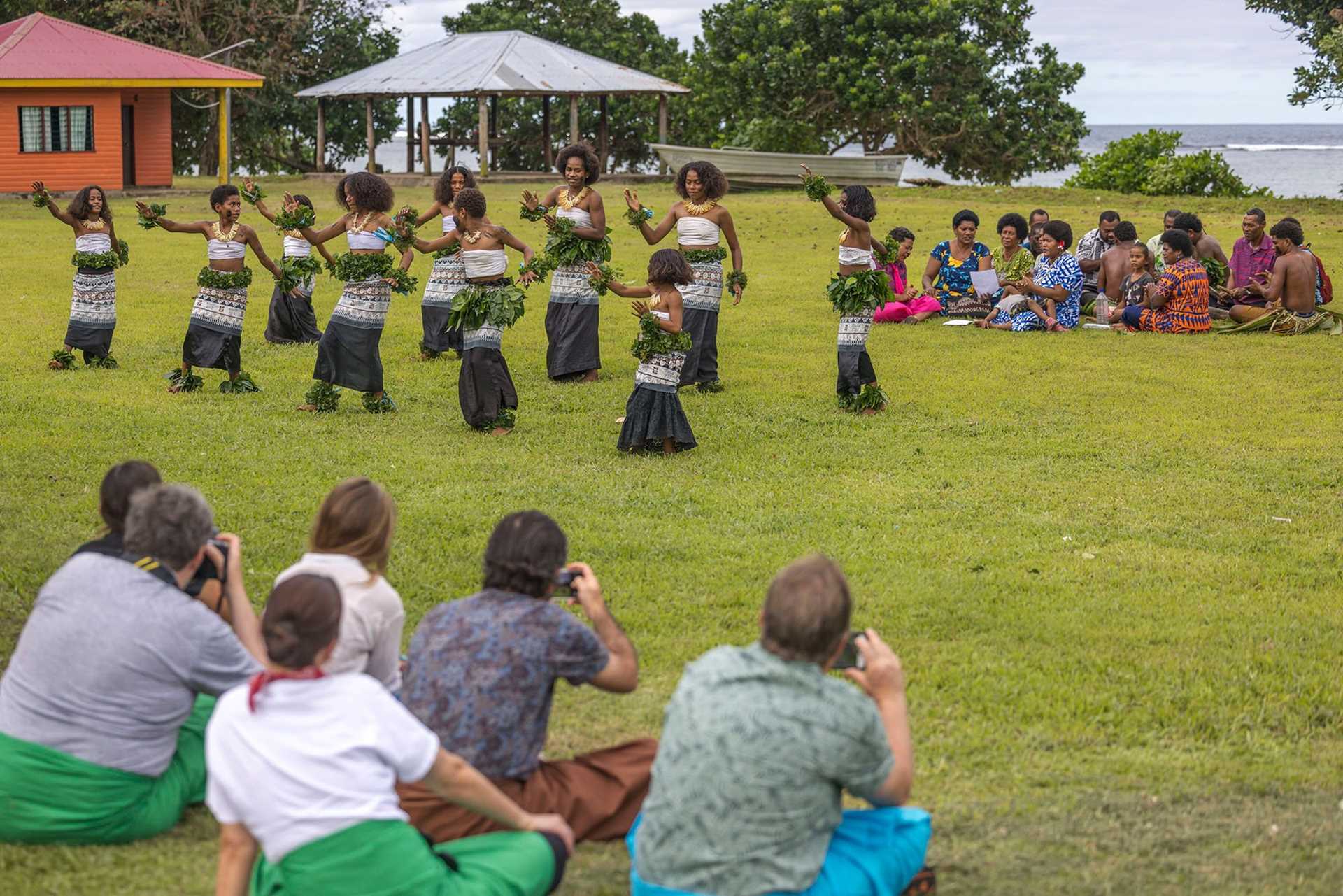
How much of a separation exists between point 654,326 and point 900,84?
27.9 meters

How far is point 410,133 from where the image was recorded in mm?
42156

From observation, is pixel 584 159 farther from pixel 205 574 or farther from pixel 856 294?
pixel 205 574

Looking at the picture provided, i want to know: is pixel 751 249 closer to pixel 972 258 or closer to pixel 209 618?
pixel 972 258

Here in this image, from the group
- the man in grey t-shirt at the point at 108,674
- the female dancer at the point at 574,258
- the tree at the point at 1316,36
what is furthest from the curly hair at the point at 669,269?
the tree at the point at 1316,36

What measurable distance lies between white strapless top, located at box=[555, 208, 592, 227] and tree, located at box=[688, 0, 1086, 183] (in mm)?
24277

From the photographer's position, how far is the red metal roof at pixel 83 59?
107 ft

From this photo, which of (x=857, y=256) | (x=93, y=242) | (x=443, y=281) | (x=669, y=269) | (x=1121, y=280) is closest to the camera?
(x=669, y=269)

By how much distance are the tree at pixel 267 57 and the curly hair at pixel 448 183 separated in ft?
97.8

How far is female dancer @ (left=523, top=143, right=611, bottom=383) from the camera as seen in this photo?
39.7ft

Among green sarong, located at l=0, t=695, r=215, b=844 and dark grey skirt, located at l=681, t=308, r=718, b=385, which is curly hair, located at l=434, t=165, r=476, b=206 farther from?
green sarong, located at l=0, t=695, r=215, b=844

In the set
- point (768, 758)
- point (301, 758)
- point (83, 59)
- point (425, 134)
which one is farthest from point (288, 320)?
point (425, 134)

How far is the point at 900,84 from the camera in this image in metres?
35.9

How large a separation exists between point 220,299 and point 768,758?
9.31 m

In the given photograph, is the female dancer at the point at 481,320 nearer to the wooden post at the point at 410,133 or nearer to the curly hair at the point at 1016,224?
the curly hair at the point at 1016,224
